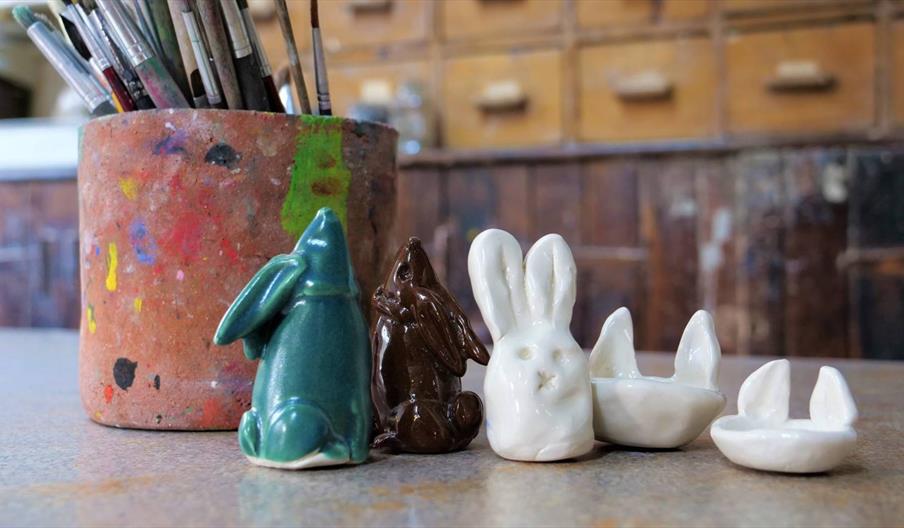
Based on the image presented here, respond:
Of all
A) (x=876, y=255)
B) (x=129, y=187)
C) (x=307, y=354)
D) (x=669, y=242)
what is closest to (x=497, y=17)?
(x=669, y=242)

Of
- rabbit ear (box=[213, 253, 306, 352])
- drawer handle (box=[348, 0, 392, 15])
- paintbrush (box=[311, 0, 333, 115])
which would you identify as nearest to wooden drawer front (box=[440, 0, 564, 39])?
drawer handle (box=[348, 0, 392, 15])

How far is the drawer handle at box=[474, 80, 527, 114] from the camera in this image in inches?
64.2

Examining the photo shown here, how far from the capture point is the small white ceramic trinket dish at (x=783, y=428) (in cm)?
42

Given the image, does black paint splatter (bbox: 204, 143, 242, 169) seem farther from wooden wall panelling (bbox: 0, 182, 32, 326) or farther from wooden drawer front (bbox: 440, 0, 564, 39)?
wooden wall panelling (bbox: 0, 182, 32, 326)

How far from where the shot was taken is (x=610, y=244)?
1579 mm

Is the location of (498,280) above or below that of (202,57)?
below

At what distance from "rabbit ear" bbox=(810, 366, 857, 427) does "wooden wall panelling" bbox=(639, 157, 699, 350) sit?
1.11m

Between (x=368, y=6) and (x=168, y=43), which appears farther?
(x=368, y=6)

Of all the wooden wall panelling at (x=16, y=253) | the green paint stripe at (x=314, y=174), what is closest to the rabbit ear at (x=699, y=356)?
the green paint stripe at (x=314, y=174)

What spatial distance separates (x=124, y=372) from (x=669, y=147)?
1.16 metres

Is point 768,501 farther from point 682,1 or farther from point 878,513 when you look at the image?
point 682,1

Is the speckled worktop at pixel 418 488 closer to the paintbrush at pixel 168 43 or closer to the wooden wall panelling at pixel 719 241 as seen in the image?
the paintbrush at pixel 168 43

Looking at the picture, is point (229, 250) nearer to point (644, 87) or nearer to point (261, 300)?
point (261, 300)

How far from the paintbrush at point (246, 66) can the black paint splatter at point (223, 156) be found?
43 millimetres
